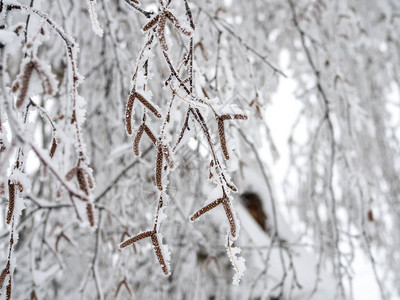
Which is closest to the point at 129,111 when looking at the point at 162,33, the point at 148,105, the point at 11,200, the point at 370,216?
the point at 148,105

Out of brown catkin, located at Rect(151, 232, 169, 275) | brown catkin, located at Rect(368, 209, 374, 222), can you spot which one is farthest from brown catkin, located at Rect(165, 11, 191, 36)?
brown catkin, located at Rect(368, 209, 374, 222)

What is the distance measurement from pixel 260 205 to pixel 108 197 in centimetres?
111

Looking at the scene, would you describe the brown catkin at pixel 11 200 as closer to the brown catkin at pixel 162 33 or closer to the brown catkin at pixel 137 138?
the brown catkin at pixel 137 138

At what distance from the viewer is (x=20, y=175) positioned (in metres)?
0.63

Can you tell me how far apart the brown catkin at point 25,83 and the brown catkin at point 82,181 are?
13cm

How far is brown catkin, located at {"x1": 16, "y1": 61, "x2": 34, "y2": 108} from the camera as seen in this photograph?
0.48 metres

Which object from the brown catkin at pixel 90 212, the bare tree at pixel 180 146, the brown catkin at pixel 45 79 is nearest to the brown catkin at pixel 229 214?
the bare tree at pixel 180 146

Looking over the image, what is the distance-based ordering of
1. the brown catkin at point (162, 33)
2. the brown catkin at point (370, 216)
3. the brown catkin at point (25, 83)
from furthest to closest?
the brown catkin at point (370, 216) < the brown catkin at point (162, 33) < the brown catkin at point (25, 83)

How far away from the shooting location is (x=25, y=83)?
1.61 ft

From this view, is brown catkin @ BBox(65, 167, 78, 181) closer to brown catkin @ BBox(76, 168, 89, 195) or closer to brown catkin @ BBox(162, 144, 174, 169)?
brown catkin @ BBox(76, 168, 89, 195)

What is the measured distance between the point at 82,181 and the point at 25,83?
0.16 metres

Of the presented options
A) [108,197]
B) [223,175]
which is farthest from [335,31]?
Result: [223,175]

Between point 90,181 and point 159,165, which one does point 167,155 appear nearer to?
point 159,165

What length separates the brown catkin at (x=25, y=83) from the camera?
0.48 metres
